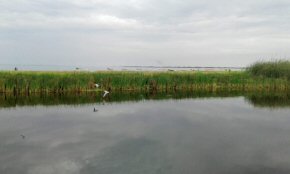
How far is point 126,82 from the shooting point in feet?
68.4

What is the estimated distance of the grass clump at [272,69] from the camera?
23833mm

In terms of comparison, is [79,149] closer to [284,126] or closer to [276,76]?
[284,126]

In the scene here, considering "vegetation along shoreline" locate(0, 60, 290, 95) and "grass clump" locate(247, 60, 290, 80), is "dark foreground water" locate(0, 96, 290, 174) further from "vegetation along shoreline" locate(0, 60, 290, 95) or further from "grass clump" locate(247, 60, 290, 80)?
"grass clump" locate(247, 60, 290, 80)

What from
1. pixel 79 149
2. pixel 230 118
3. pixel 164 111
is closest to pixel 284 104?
pixel 230 118

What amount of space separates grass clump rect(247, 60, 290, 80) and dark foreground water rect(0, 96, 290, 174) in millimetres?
11640

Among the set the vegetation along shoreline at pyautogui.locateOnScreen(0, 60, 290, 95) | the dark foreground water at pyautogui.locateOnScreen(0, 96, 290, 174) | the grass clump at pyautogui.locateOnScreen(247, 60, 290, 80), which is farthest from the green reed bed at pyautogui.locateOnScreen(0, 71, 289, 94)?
the dark foreground water at pyautogui.locateOnScreen(0, 96, 290, 174)

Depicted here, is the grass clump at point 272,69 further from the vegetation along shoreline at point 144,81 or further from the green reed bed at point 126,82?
the green reed bed at point 126,82

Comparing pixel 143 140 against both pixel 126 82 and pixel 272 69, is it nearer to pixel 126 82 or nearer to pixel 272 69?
pixel 126 82

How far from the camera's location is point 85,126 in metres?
9.92

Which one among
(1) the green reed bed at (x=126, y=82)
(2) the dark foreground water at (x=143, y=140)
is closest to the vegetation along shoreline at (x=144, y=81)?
(1) the green reed bed at (x=126, y=82)

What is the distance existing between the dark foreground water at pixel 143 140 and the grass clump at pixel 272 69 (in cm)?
1164

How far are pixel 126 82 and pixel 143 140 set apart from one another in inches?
507

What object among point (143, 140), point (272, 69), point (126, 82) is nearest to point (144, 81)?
point (126, 82)

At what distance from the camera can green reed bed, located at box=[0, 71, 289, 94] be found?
18516 millimetres
